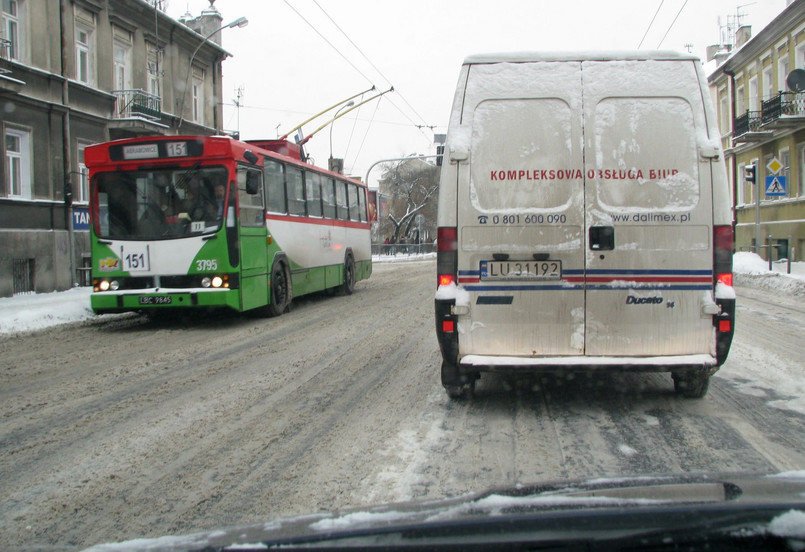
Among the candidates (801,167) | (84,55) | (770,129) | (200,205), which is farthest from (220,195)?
(770,129)

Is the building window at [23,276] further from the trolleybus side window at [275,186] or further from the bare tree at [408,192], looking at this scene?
the bare tree at [408,192]

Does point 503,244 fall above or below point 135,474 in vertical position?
above

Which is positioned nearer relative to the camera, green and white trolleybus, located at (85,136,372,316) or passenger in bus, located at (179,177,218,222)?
green and white trolleybus, located at (85,136,372,316)

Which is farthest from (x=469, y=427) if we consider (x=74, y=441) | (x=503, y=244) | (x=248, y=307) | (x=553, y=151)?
(x=248, y=307)

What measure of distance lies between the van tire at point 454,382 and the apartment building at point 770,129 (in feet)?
63.8

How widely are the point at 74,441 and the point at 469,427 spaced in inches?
108

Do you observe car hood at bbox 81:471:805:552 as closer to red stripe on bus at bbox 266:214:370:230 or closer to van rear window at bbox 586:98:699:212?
van rear window at bbox 586:98:699:212

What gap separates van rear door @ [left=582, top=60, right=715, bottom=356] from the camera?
516 centimetres

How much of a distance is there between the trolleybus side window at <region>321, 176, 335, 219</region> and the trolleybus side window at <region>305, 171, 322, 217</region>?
332 mm

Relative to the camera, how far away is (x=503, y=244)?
5.25m

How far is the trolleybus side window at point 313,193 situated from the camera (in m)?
14.8

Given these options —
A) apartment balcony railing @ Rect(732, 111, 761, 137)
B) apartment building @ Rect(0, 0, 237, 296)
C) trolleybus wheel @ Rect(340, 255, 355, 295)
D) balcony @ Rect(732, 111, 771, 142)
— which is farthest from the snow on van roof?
apartment balcony railing @ Rect(732, 111, 761, 137)

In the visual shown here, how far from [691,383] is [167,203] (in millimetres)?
8145

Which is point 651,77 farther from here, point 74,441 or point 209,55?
point 209,55
